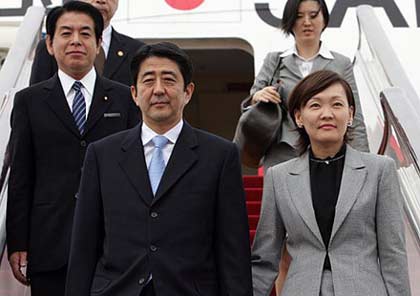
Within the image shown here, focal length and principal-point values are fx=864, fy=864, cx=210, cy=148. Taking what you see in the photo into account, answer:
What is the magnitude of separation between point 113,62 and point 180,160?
1.69 meters

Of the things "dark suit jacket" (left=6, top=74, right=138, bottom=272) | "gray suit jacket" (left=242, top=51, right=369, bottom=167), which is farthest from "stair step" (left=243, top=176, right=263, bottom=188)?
"dark suit jacket" (left=6, top=74, right=138, bottom=272)

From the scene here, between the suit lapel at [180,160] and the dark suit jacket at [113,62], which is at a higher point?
the dark suit jacket at [113,62]

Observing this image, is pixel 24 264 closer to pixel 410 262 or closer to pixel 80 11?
pixel 80 11

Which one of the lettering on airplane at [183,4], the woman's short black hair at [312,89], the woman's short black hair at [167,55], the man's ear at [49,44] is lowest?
the woman's short black hair at [312,89]

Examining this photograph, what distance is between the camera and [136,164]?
3059 mm

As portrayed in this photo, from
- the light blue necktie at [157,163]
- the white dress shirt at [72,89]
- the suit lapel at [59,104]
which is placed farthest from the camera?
the white dress shirt at [72,89]

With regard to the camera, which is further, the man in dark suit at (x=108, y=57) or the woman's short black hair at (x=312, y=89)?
the man in dark suit at (x=108, y=57)

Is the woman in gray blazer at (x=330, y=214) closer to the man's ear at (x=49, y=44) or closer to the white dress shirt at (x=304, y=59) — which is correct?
the man's ear at (x=49, y=44)

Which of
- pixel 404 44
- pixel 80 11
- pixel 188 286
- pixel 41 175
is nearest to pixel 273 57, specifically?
pixel 80 11

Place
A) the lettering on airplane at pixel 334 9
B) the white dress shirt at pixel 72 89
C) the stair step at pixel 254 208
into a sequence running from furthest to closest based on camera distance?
the lettering on airplane at pixel 334 9 → the stair step at pixel 254 208 → the white dress shirt at pixel 72 89

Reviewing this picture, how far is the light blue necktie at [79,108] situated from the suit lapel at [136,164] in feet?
2.09

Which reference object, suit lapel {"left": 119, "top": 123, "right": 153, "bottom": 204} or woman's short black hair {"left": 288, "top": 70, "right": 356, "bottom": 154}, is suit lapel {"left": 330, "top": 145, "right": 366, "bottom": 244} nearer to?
woman's short black hair {"left": 288, "top": 70, "right": 356, "bottom": 154}

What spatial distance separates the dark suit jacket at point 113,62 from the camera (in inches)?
172

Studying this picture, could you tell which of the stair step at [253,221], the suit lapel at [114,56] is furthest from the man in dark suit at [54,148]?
the stair step at [253,221]
